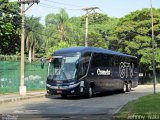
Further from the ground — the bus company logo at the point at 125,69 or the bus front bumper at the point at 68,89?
the bus company logo at the point at 125,69

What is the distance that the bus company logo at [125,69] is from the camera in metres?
36.4

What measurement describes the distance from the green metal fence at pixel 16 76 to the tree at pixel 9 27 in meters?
5.07

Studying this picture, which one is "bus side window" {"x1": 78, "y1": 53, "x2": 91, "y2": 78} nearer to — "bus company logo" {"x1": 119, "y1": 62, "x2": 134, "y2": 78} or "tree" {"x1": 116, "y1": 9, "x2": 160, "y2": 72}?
"bus company logo" {"x1": 119, "y1": 62, "x2": 134, "y2": 78}

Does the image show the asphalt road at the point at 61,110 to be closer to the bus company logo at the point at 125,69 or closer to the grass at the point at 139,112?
the grass at the point at 139,112

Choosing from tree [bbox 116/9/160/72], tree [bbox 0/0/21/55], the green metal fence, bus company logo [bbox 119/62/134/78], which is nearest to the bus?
bus company logo [bbox 119/62/134/78]

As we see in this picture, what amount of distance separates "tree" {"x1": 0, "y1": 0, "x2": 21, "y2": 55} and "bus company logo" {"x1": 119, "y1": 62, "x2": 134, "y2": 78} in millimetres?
10988

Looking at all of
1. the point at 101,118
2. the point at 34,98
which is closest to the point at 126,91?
the point at 34,98

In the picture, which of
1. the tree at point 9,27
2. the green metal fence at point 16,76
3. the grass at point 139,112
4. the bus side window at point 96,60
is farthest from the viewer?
the tree at point 9,27

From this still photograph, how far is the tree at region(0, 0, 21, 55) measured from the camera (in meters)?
39.6

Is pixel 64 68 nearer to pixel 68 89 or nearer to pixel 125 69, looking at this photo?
pixel 68 89

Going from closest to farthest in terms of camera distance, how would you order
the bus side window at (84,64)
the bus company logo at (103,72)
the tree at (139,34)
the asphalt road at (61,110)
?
the asphalt road at (61,110)
the bus side window at (84,64)
the bus company logo at (103,72)
the tree at (139,34)

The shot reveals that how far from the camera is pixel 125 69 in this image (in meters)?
37.7

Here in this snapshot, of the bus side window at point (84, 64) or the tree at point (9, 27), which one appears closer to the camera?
the bus side window at point (84, 64)

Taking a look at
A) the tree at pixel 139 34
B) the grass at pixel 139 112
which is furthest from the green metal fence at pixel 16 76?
the tree at pixel 139 34
